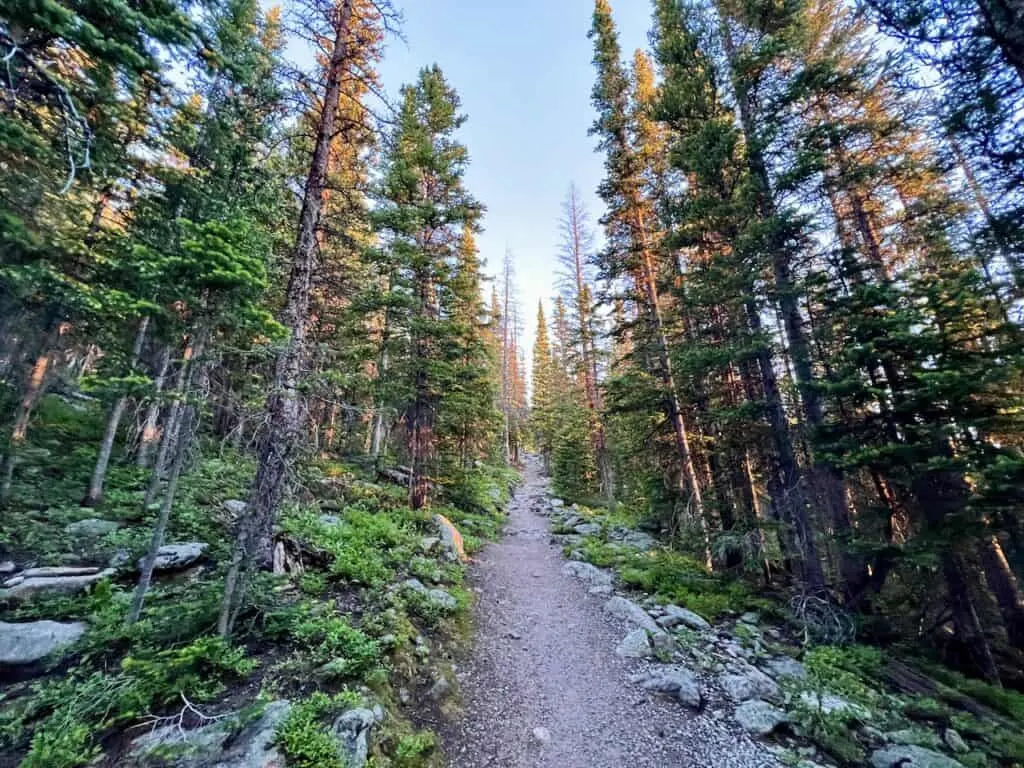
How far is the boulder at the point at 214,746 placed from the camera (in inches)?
119

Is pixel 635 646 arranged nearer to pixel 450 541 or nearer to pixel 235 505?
pixel 450 541

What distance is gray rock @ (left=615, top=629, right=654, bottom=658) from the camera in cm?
622

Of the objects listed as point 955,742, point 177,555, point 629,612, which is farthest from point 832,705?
point 177,555

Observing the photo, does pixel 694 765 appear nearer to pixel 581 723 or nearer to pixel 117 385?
pixel 581 723

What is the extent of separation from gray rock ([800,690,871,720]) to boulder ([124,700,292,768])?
6037 mm

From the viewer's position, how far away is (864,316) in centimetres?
683

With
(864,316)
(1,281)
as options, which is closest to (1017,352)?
(864,316)

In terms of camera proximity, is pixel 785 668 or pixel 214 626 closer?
pixel 214 626

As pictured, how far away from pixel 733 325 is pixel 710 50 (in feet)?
23.4

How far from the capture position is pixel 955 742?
4.37m

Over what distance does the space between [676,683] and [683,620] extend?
214 centimetres

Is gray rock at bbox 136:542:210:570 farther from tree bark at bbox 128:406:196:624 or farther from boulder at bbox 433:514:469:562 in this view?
boulder at bbox 433:514:469:562

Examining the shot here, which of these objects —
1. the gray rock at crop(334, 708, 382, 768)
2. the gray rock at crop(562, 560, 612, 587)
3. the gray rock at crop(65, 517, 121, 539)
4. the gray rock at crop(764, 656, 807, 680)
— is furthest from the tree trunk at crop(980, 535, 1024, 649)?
the gray rock at crop(65, 517, 121, 539)

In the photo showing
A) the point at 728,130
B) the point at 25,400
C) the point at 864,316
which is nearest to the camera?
the point at 864,316
